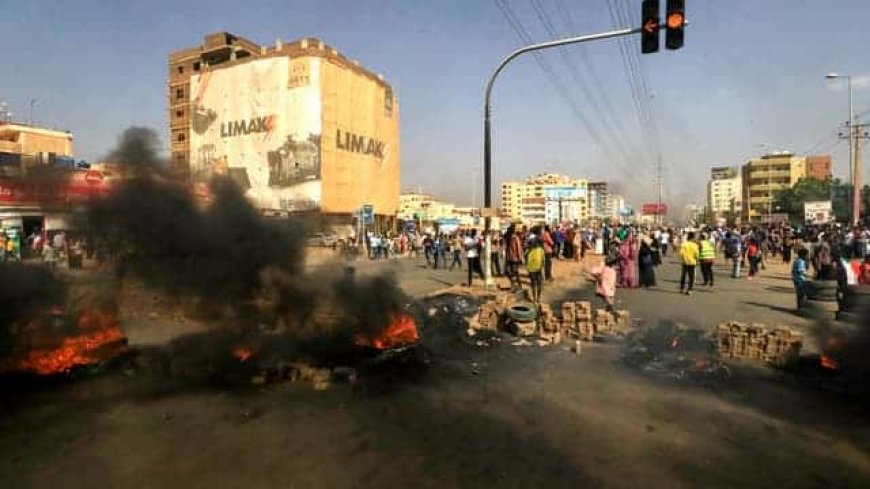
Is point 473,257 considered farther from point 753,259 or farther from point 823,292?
point 753,259

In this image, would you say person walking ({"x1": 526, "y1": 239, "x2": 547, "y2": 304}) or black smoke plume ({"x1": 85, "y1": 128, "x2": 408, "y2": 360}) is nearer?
black smoke plume ({"x1": 85, "y1": 128, "x2": 408, "y2": 360})

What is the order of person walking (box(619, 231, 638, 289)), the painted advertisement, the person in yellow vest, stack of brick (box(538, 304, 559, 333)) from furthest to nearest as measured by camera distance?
the painted advertisement, person walking (box(619, 231, 638, 289)), the person in yellow vest, stack of brick (box(538, 304, 559, 333))

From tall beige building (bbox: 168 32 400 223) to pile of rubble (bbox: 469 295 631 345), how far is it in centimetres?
3956

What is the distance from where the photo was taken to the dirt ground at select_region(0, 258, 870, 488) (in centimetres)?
431

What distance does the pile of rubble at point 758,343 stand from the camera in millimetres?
7629

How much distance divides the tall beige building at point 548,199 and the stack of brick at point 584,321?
5832mm

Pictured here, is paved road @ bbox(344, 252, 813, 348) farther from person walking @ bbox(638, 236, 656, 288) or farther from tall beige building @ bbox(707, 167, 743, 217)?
tall beige building @ bbox(707, 167, 743, 217)

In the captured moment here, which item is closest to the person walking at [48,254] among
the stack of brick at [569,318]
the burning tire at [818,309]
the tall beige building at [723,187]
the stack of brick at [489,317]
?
the stack of brick at [489,317]

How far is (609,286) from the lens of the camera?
456 inches

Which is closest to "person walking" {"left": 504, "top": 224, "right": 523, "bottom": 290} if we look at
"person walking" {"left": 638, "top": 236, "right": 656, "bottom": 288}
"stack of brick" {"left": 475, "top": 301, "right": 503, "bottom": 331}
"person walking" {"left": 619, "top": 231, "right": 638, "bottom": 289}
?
"person walking" {"left": 619, "top": 231, "right": 638, "bottom": 289}

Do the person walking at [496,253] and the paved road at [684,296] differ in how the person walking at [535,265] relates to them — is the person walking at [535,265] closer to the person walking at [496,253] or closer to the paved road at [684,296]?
the paved road at [684,296]

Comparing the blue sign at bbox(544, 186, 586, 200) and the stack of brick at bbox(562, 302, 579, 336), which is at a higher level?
the blue sign at bbox(544, 186, 586, 200)

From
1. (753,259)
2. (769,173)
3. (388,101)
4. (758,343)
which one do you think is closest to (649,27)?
(758,343)

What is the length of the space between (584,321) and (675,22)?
18.1 ft
